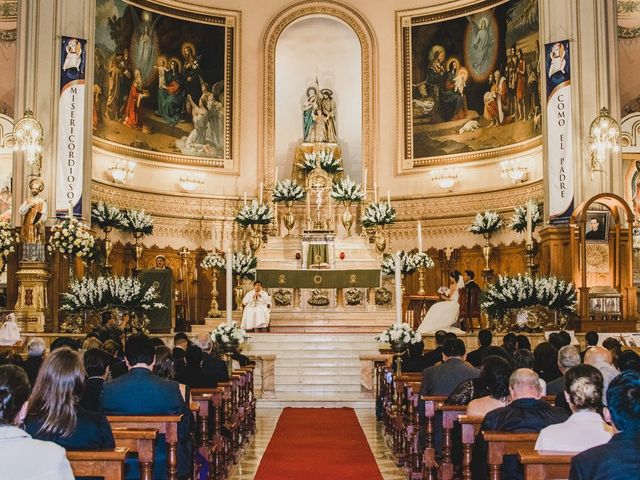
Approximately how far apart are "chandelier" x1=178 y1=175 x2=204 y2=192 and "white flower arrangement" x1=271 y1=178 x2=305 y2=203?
2.39m

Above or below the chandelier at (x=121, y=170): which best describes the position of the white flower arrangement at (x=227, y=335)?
below

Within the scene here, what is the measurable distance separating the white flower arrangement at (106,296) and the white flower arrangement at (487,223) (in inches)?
351

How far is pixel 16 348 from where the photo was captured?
45.3 feet

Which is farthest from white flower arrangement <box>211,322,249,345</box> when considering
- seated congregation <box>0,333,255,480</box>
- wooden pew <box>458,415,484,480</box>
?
wooden pew <box>458,415,484,480</box>

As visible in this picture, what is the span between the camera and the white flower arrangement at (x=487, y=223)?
70.4 feet

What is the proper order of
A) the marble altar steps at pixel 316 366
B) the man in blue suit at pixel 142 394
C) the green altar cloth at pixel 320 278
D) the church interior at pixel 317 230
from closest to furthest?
the man in blue suit at pixel 142 394 < the church interior at pixel 317 230 < the marble altar steps at pixel 316 366 < the green altar cloth at pixel 320 278

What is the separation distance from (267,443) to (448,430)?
15.3 feet

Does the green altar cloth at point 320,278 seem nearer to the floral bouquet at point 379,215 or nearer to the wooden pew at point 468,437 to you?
the floral bouquet at point 379,215

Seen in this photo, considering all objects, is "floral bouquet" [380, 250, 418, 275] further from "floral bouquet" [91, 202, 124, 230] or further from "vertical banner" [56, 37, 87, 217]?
"vertical banner" [56, 37, 87, 217]

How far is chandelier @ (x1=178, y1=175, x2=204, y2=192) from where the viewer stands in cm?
2397

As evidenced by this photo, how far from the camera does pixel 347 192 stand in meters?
22.9

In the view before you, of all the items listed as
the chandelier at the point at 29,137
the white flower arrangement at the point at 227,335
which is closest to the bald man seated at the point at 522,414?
the white flower arrangement at the point at 227,335

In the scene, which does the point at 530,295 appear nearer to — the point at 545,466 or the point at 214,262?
the point at 214,262

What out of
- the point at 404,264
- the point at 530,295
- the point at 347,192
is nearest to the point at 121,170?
the point at 347,192
